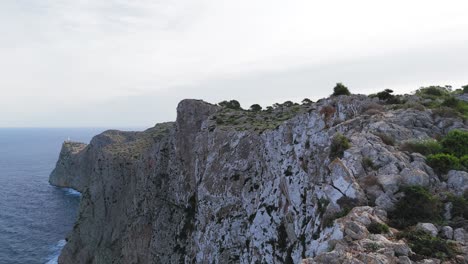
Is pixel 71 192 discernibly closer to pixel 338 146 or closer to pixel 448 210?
pixel 338 146

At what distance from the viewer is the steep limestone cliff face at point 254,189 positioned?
53.2 feet

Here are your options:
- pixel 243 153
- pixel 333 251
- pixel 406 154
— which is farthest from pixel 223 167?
pixel 333 251

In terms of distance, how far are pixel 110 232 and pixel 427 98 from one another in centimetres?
7614

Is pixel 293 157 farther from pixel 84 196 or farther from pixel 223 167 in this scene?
pixel 84 196

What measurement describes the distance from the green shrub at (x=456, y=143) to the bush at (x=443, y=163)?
165cm

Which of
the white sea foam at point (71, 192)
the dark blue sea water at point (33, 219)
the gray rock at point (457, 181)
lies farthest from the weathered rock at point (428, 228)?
the white sea foam at point (71, 192)

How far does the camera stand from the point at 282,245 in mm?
29672

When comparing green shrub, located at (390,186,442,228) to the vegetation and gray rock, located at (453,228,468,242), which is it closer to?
gray rock, located at (453,228,468,242)

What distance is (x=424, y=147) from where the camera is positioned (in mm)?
19672

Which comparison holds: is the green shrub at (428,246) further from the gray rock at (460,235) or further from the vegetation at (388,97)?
the vegetation at (388,97)

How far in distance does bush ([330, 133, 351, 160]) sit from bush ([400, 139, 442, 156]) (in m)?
3.16

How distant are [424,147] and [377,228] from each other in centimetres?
865

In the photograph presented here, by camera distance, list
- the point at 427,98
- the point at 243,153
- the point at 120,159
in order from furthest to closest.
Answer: the point at 120,159 → the point at 243,153 → the point at 427,98

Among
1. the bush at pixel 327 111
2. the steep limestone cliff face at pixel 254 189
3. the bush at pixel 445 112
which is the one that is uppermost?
the bush at pixel 327 111
